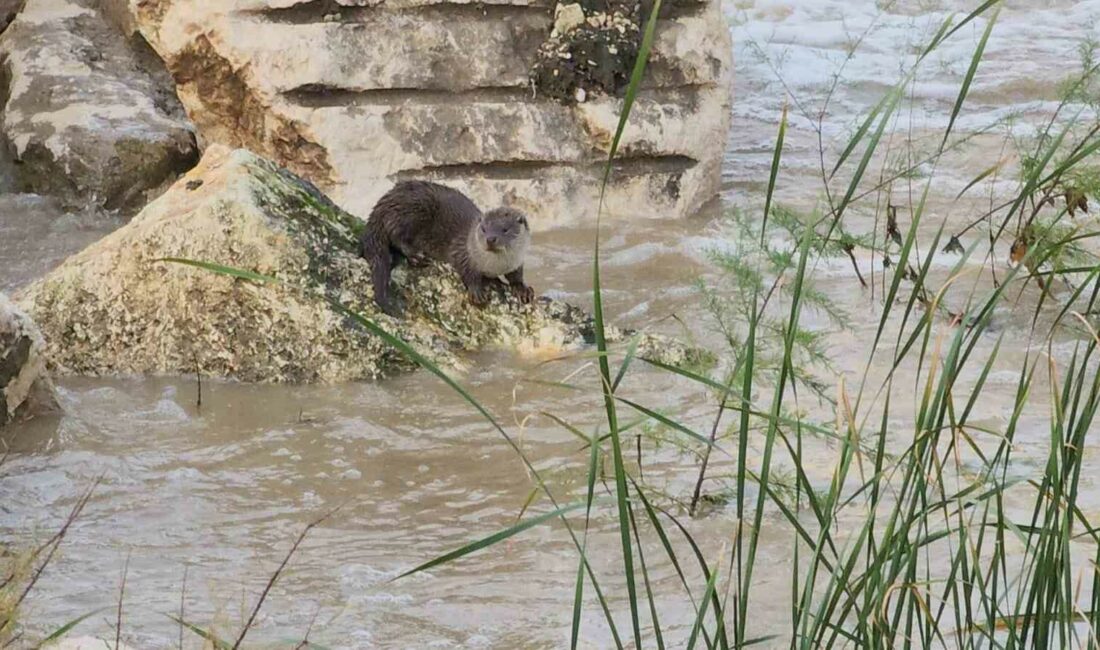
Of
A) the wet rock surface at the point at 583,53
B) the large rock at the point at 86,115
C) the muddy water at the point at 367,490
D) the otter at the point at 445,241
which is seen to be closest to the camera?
the muddy water at the point at 367,490

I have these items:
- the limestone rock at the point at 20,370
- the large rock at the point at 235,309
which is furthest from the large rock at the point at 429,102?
the limestone rock at the point at 20,370

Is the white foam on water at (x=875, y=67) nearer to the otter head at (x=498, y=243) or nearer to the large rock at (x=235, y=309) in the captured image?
the otter head at (x=498, y=243)

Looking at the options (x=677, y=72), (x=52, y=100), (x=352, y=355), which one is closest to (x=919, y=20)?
(x=677, y=72)

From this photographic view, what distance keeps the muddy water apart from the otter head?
381mm

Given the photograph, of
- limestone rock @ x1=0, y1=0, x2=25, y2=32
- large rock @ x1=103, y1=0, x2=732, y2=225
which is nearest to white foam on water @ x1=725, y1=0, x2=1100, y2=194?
large rock @ x1=103, y1=0, x2=732, y2=225

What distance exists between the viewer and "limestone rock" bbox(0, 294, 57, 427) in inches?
174

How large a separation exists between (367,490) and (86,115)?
181 inches

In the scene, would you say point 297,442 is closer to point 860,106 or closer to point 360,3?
point 360,3

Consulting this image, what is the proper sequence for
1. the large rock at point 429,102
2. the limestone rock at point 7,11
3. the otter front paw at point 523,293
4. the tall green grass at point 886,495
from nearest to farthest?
the tall green grass at point 886,495 → the otter front paw at point 523,293 → the large rock at point 429,102 → the limestone rock at point 7,11

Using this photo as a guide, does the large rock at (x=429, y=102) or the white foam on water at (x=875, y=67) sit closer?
the large rock at (x=429, y=102)

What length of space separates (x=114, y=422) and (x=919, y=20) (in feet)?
30.6

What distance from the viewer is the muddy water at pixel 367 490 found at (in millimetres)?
3238

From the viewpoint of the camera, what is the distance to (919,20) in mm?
12508

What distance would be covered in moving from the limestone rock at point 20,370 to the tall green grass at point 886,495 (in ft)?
5.24
